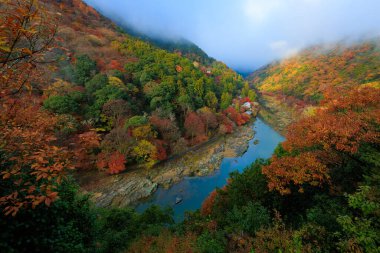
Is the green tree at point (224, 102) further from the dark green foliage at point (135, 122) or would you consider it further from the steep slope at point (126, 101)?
the dark green foliage at point (135, 122)

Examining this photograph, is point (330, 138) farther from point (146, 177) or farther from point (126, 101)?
point (126, 101)

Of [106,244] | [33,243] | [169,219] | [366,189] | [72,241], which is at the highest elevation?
[366,189]

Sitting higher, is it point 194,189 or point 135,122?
point 135,122

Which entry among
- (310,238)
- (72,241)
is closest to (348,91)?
(310,238)

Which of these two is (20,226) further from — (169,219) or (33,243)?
(169,219)

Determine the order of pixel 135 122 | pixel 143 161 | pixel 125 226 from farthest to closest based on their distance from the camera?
pixel 135 122, pixel 143 161, pixel 125 226

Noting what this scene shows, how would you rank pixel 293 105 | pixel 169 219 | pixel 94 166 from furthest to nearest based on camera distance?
pixel 293 105 → pixel 94 166 → pixel 169 219

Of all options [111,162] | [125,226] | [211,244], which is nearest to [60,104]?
[111,162]

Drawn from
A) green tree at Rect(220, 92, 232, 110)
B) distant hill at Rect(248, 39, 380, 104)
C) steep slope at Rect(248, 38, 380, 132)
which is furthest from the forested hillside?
distant hill at Rect(248, 39, 380, 104)
